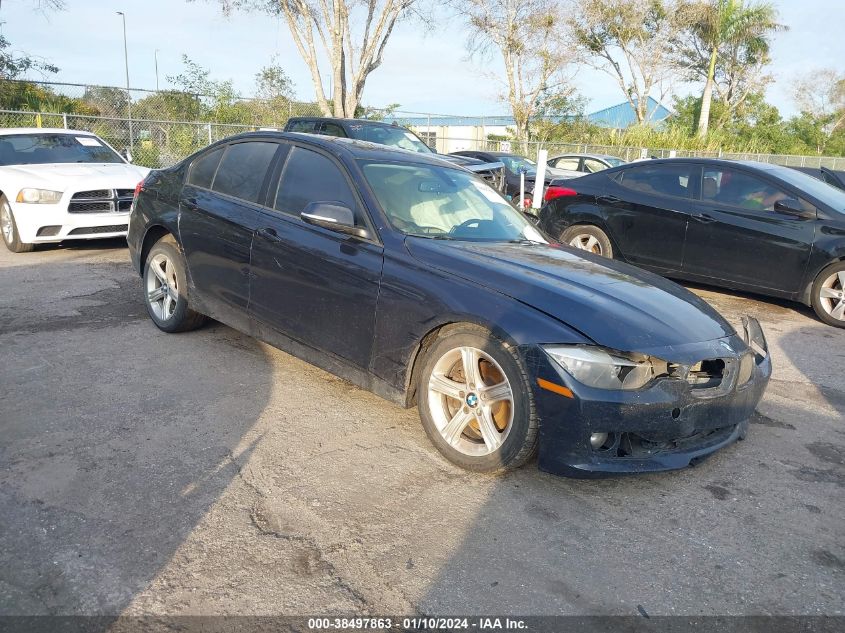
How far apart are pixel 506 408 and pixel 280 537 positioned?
4.15ft

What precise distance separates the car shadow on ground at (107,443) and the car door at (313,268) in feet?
1.87

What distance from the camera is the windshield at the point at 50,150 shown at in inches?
366

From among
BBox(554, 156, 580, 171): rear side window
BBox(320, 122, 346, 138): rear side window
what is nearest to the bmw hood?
BBox(320, 122, 346, 138): rear side window

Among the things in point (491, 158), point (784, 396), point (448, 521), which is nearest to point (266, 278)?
point (448, 521)

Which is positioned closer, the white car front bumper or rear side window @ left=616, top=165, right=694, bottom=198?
rear side window @ left=616, top=165, right=694, bottom=198

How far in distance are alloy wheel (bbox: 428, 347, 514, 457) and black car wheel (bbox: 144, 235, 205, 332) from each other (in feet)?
8.19

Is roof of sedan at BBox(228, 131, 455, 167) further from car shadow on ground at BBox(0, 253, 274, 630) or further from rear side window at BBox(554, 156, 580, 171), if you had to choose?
rear side window at BBox(554, 156, 580, 171)

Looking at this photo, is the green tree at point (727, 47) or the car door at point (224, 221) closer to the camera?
the car door at point (224, 221)

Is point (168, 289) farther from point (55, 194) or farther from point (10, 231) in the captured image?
point (10, 231)

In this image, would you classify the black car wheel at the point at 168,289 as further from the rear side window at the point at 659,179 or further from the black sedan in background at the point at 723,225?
the rear side window at the point at 659,179

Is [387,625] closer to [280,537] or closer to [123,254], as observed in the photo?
[280,537]

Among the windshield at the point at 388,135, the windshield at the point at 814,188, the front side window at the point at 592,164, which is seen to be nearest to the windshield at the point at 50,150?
the windshield at the point at 388,135

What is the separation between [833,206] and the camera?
7223mm

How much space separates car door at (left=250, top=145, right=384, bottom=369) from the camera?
3924mm
